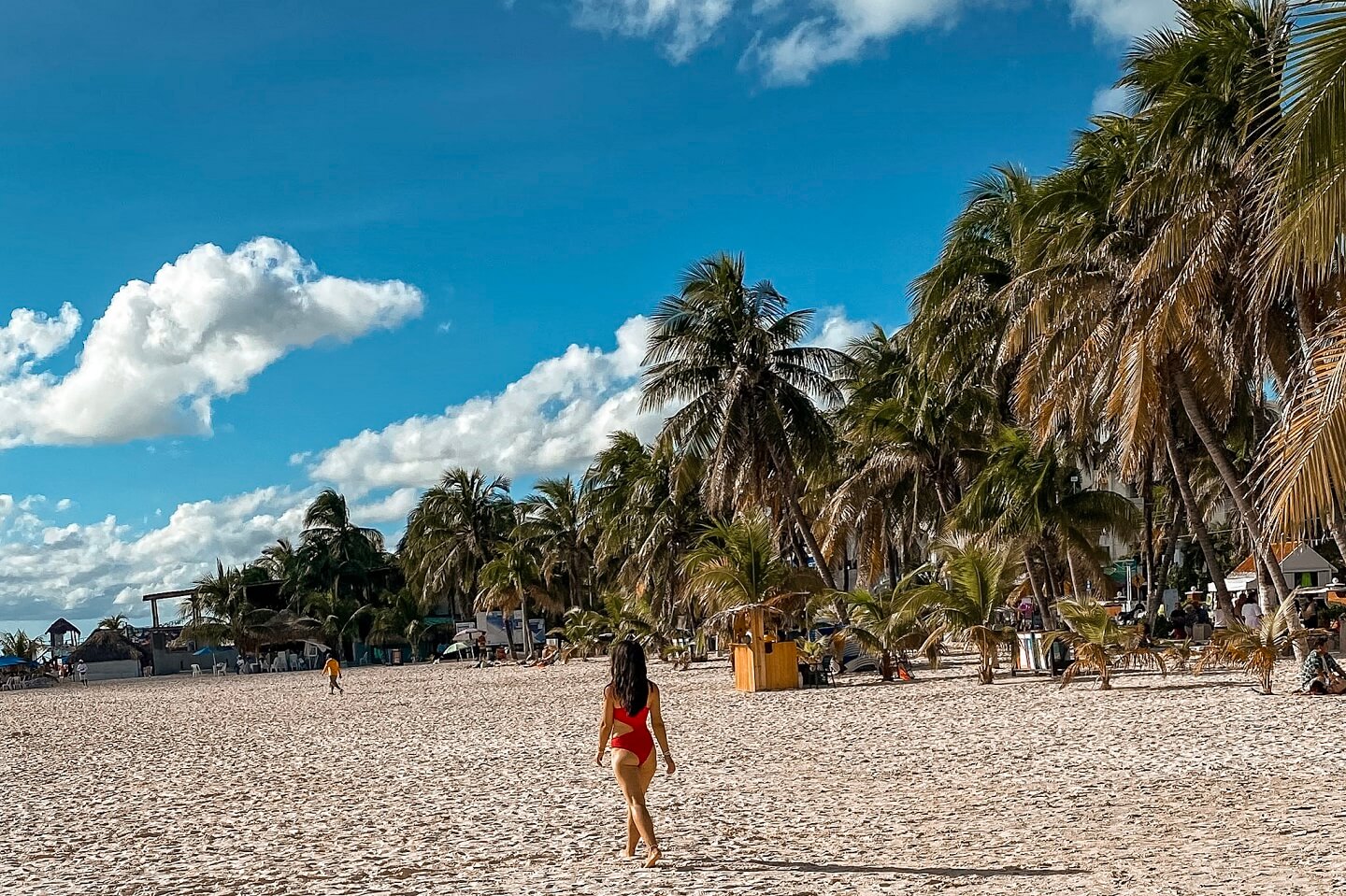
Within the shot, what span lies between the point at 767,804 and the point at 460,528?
4527 cm

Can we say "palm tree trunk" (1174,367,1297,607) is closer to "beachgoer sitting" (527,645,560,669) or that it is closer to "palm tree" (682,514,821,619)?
"palm tree" (682,514,821,619)

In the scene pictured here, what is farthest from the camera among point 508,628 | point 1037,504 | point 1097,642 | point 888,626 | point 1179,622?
point 508,628

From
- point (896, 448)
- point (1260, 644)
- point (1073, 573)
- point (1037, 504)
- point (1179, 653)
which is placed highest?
point (896, 448)

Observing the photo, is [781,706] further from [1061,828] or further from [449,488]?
[449,488]

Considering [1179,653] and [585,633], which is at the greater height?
[585,633]

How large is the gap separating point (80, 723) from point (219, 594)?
40.8 m

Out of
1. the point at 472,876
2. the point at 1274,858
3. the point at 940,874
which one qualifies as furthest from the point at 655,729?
the point at 1274,858

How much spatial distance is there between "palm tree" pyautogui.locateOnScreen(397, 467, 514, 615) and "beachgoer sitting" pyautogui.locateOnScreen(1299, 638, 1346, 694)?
39.9 m

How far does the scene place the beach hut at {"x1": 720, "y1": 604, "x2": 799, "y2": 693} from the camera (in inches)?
819

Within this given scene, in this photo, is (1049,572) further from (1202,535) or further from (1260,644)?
(1260,644)

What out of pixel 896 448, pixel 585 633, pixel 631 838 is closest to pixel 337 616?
pixel 585 633

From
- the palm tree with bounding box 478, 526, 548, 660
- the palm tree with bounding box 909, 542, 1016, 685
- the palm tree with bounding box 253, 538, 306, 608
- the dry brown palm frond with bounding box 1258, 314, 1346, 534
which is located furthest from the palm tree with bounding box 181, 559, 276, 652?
the dry brown palm frond with bounding box 1258, 314, 1346, 534

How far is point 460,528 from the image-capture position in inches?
2088

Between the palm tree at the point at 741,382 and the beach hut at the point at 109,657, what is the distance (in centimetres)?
3923
